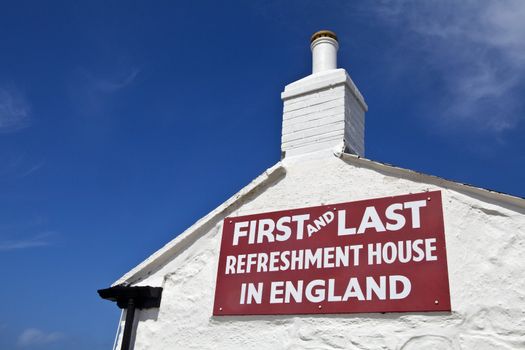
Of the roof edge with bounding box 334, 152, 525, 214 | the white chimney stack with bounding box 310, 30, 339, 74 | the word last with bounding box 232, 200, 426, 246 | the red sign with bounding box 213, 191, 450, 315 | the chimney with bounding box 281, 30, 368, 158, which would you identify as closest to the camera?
the roof edge with bounding box 334, 152, 525, 214

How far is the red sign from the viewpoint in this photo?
4.80 meters

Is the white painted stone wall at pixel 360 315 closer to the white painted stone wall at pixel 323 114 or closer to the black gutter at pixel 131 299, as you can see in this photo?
the black gutter at pixel 131 299

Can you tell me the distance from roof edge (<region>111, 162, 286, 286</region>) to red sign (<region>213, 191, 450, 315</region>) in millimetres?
344

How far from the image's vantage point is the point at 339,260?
525 centimetres

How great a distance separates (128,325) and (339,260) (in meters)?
2.66

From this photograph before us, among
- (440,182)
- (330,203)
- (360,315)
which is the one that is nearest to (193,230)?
(330,203)

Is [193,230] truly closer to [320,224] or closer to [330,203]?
[320,224]

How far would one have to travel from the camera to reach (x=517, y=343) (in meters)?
4.14

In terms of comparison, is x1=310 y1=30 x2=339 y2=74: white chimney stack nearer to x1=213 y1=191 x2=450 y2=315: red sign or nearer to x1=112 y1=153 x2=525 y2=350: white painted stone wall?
x1=112 y1=153 x2=525 y2=350: white painted stone wall

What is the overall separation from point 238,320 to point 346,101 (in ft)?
9.59

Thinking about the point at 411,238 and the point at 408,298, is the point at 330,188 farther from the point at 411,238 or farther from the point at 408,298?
the point at 408,298

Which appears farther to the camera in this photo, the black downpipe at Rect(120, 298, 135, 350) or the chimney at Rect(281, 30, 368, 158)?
the chimney at Rect(281, 30, 368, 158)

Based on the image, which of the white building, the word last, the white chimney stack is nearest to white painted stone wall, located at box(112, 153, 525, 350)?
the white building

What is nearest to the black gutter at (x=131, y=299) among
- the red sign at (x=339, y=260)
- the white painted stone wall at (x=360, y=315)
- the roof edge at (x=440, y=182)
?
the white painted stone wall at (x=360, y=315)
